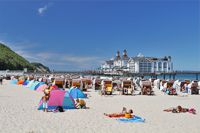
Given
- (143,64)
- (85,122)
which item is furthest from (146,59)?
(85,122)

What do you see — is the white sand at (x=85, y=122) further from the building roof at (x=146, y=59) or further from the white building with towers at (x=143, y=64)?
the building roof at (x=146, y=59)

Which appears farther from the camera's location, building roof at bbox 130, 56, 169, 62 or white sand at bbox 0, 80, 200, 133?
building roof at bbox 130, 56, 169, 62

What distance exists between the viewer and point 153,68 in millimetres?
150500

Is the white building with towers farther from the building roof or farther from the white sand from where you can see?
the white sand

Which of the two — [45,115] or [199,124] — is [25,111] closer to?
[45,115]

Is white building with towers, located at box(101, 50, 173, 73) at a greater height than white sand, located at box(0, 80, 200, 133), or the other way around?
white building with towers, located at box(101, 50, 173, 73)

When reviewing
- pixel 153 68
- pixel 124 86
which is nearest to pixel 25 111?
pixel 124 86

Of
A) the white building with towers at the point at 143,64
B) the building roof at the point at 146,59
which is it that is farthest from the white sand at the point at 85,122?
the building roof at the point at 146,59

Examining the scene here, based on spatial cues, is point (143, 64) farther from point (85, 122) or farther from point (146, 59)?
point (85, 122)

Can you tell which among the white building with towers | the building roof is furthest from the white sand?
the building roof

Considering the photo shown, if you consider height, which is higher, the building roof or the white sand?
the building roof

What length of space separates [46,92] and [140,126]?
476cm

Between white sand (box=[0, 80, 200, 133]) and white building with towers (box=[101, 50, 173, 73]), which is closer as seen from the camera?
white sand (box=[0, 80, 200, 133])

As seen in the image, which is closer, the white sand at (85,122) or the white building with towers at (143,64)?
the white sand at (85,122)
